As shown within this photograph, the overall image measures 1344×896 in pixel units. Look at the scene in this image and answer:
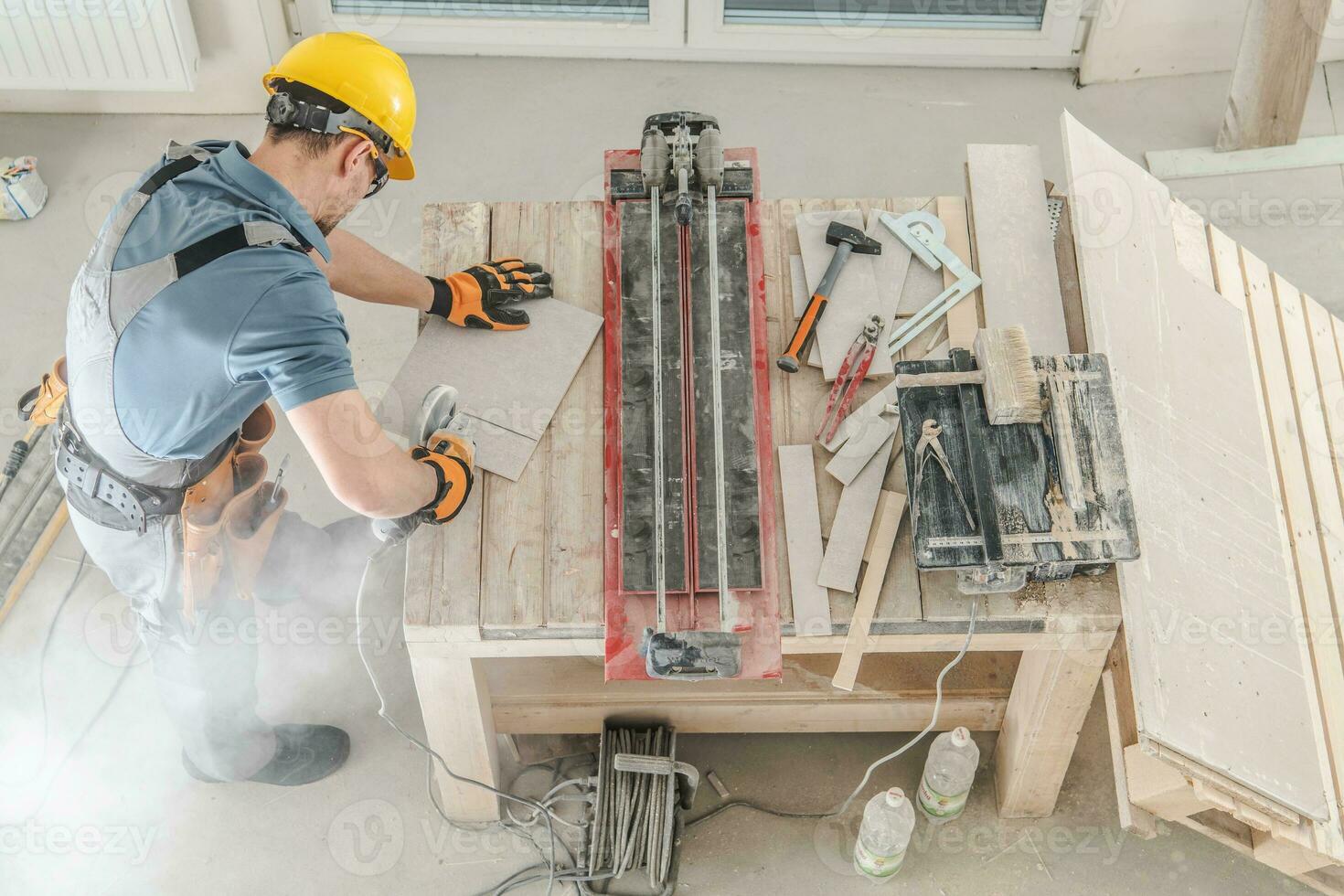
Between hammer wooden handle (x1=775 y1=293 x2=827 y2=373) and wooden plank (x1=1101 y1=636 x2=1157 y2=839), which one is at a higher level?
hammer wooden handle (x1=775 y1=293 x2=827 y2=373)

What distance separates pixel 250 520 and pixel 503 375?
0.77 m

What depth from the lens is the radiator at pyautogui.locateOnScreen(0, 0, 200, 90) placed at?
4.02 metres

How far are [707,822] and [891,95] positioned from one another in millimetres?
2952

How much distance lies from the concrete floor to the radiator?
0.30 metres

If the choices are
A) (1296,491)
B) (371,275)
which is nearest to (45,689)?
(371,275)

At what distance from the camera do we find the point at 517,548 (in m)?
2.46

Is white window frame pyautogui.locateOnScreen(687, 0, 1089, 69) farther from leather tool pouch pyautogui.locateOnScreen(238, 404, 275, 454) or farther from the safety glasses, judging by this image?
leather tool pouch pyautogui.locateOnScreen(238, 404, 275, 454)

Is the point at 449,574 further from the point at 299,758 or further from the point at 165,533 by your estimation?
the point at 299,758

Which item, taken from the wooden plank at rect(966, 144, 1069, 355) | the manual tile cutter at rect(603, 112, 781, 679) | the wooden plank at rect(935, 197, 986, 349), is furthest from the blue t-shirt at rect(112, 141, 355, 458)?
the wooden plank at rect(966, 144, 1069, 355)

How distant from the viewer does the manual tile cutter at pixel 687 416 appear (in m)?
2.34

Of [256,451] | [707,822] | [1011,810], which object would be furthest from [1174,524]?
[256,451]

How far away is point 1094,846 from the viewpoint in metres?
3.11

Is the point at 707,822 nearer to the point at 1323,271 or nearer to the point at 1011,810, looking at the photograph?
the point at 1011,810

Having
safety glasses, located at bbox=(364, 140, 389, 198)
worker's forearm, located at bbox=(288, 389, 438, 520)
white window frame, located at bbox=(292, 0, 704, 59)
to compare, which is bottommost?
worker's forearm, located at bbox=(288, 389, 438, 520)
